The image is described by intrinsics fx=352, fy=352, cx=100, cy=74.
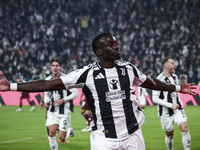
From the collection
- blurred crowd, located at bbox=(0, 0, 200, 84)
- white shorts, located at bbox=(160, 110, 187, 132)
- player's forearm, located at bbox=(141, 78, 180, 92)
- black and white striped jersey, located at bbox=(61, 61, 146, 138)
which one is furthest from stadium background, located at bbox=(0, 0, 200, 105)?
black and white striped jersey, located at bbox=(61, 61, 146, 138)

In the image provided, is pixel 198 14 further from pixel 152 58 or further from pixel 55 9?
pixel 55 9

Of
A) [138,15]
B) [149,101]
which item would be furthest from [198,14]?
[149,101]

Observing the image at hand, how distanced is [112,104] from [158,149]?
5.17m

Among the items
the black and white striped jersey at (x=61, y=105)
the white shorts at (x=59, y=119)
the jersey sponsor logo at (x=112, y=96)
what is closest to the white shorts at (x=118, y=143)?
the jersey sponsor logo at (x=112, y=96)

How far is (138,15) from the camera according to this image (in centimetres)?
3209

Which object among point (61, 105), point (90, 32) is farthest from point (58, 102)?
point (90, 32)

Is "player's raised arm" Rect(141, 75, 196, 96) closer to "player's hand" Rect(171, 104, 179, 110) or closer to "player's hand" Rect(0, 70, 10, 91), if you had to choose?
"player's hand" Rect(0, 70, 10, 91)

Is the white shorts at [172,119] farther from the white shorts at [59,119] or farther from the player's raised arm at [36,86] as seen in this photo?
the player's raised arm at [36,86]

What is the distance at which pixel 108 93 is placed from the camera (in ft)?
13.1

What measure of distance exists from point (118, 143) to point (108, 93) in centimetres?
57

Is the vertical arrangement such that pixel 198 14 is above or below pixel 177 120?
above

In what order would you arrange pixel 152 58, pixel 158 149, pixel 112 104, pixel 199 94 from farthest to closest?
pixel 152 58 → pixel 199 94 → pixel 158 149 → pixel 112 104

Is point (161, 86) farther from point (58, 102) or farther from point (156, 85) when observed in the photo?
point (58, 102)

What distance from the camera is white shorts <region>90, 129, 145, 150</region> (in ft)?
12.8
